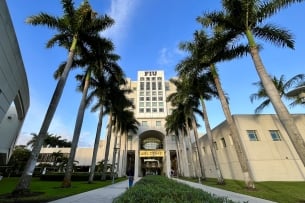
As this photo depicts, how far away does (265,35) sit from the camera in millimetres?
12703

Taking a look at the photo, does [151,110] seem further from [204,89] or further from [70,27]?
[70,27]

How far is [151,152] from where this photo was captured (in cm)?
5216

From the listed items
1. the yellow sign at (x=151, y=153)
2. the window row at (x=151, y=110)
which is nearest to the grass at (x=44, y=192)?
the yellow sign at (x=151, y=153)

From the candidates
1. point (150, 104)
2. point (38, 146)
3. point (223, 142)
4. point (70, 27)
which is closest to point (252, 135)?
point (223, 142)

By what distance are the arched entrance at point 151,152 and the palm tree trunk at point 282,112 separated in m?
43.7

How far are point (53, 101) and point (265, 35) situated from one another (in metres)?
14.8

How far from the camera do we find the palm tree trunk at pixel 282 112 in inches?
336

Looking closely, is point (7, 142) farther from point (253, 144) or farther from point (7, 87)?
point (253, 144)

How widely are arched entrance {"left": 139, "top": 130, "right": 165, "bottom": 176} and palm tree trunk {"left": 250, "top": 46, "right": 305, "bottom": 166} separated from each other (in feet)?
144

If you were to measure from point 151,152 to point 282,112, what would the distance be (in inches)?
1784

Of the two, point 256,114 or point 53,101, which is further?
point 256,114

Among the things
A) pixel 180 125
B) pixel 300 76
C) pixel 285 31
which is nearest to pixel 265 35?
pixel 285 31

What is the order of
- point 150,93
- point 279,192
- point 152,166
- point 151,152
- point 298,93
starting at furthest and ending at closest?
point 152,166 → point 150,93 → point 151,152 → point 298,93 → point 279,192

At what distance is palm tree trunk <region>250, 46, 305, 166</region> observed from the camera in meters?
8.55
